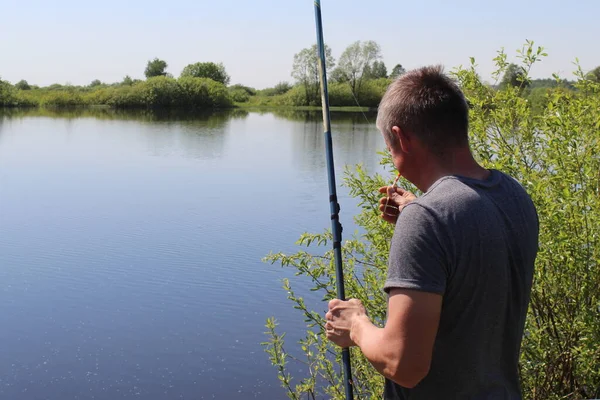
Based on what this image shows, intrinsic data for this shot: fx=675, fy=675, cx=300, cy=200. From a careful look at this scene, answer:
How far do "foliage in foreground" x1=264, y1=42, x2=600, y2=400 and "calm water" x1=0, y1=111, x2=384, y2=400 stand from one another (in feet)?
11.5

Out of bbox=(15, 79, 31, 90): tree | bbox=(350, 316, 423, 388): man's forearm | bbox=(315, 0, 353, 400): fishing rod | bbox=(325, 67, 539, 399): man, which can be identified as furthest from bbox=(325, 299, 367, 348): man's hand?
bbox=(15, 79, 31, 90): tree

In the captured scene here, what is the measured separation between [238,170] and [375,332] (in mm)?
19128

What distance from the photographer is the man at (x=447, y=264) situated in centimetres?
148

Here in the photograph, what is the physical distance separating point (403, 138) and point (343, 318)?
1.68 ft

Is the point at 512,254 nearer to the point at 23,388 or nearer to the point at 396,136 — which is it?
the point at 396,136

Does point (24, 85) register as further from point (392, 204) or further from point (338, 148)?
point (392, 204)

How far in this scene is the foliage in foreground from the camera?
3305mm

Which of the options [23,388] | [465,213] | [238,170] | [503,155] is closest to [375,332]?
[465,213]

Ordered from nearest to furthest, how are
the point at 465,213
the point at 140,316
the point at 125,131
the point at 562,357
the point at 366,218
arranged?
the point at 465,213 < the point at 562,357 < the point at 366,218 < the point at 140,316 < the point at 125,131

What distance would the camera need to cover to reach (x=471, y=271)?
1511mm

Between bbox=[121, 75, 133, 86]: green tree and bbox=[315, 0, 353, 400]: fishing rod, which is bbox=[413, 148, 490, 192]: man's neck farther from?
bbox=[121, 75, 133, 86]: green tree

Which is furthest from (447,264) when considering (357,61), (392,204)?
(357,61)

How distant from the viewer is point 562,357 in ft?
11.4

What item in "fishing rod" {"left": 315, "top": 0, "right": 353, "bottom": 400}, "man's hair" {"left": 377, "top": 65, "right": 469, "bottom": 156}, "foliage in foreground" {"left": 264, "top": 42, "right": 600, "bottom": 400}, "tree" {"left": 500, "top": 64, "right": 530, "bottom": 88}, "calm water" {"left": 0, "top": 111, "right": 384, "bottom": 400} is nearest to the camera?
"man's hair" {"left": 377, "top": 65, "right": 469, "bottom": 156}
